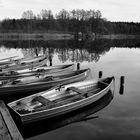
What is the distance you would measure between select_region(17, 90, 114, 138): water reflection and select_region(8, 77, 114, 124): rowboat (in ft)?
1.04

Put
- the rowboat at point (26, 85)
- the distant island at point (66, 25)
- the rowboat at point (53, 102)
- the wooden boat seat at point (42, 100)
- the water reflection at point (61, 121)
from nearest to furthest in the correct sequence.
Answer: the rowboat at point (53, 102) → the water reflection at point (61, 121) → the wooden boat seat at point (42, 100) → the rowboat at point (26, 85) → the distant island at point (66, 25)

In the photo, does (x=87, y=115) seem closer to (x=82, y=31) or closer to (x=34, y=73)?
(x=34, y=73)

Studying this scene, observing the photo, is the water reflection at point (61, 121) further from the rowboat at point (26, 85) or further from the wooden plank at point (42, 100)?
the rowboat at point (26, 85)

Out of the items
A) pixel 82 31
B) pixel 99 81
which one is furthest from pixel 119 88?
pixel 82 31

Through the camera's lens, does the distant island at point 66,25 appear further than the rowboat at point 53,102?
Yes

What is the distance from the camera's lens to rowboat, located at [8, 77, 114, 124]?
8258mm

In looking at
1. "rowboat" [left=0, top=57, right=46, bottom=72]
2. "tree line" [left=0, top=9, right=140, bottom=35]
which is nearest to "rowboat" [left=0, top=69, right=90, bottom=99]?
"rowboat" [left=0, top=57, right=46, bottom=72]

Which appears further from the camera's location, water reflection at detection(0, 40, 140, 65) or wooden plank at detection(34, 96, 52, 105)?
water reflection at detection(0, 40, 140, 65)

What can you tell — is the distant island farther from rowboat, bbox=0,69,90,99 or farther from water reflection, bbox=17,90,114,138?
water reflection, bbox=17,90,114,138

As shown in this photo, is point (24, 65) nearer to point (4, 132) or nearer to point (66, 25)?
point (4, 132)

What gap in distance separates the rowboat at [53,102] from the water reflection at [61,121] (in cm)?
32

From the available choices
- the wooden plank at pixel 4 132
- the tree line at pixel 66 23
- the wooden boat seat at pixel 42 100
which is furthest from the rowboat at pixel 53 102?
the tree line at pixel 66 23

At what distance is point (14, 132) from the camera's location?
261 inches

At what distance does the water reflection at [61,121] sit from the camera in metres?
8.36
